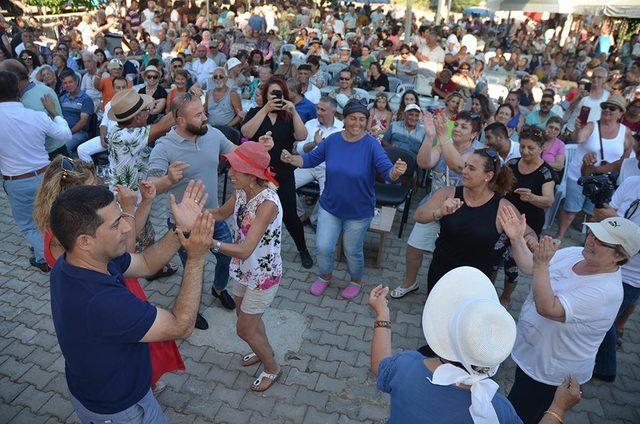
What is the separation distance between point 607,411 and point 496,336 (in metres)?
2.85

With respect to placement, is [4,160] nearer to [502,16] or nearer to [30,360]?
[30,360]

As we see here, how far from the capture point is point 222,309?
430 cm

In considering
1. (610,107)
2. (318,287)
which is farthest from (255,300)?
(610,107)

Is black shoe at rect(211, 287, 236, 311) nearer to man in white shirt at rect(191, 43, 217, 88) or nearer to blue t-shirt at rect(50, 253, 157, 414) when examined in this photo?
blue t-shirt at rect(50, 253, 157, 414)

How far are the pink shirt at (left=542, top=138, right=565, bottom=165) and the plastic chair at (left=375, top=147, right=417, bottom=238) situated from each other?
154 centimetres

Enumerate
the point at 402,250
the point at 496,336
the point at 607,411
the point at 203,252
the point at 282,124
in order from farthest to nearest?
the point at 402,250
the point at 282,124
the point at 607,411
the point at 203,252
the point at 496,336

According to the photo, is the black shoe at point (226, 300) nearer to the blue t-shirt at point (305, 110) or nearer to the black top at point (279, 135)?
the black top at point (279, 135)

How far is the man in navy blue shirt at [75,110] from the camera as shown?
21.9 feet

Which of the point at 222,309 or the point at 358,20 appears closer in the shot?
the point at 222,309

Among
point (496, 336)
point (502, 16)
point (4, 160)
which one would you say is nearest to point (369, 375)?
Answer: point (496, 336)

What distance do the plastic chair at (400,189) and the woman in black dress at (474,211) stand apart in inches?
74.3

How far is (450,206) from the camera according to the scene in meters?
3.20

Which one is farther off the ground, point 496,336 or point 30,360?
point 496,336

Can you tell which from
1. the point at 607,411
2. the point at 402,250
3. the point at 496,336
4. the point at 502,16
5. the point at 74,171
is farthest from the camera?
the point at 502,16
